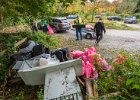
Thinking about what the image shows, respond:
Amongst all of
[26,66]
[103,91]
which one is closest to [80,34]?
[26,66]

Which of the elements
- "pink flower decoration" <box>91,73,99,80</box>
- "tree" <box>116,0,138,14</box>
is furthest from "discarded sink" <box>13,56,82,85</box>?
"tree" <box>116,0,138,14</box>

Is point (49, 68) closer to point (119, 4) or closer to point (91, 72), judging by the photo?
point (91, 72)

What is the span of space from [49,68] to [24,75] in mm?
713

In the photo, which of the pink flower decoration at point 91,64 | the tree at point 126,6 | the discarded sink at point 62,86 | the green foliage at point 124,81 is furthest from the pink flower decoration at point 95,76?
the tree at point 126,6

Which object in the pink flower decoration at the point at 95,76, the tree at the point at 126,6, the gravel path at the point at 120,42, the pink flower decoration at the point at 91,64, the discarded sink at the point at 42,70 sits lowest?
the tree at the point at 126,6

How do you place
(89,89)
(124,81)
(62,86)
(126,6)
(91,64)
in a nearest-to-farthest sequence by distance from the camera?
(62,86), (124,81), (89,89), (91,64), (126,6)

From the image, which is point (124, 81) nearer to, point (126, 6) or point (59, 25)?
point (59, 25)

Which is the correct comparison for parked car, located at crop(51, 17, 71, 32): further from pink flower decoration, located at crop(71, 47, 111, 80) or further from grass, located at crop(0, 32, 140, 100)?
grass, located at crop(0, 32, 140, 100)

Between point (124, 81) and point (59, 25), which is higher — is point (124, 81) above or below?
above

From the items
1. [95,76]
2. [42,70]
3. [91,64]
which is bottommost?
[95,76]

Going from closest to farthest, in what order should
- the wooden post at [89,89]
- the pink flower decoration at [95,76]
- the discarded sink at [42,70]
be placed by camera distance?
the wooden post at [89,89]
the discarded sink at [42,70]
the pink flower decoration at [95,76]

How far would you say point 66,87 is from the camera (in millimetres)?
7645

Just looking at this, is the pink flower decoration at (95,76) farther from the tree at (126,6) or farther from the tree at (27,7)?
the tree at (126,6)

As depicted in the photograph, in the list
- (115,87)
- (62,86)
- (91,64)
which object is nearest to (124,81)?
(115,87)
